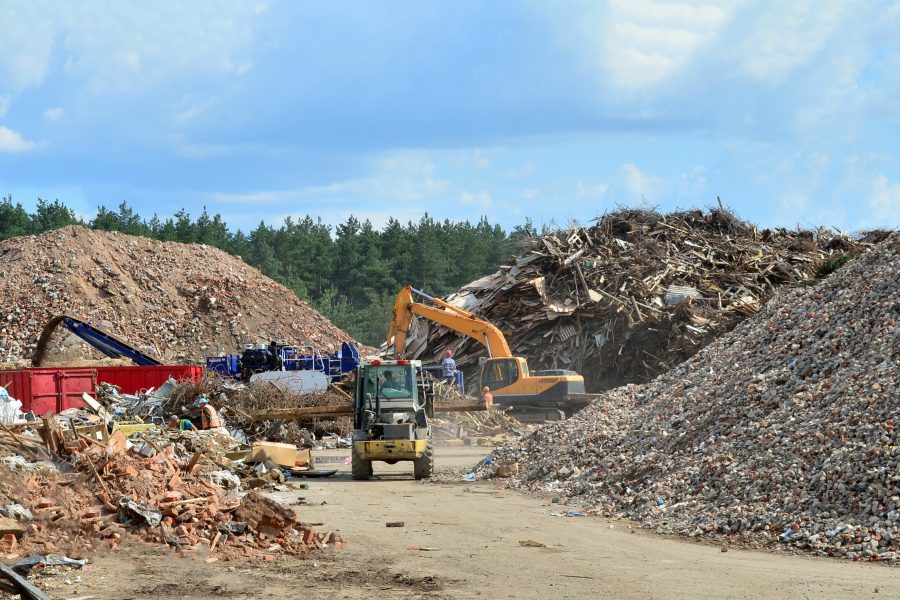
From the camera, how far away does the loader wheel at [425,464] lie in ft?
59.1

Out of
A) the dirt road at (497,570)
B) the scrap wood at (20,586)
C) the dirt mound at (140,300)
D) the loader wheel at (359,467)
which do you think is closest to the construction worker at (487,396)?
the loader wheel at (359,467)

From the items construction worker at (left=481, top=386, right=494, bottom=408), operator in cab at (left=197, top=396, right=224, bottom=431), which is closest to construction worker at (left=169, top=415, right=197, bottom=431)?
operator in cab at (left=197, top=396, right=224, bottom=431)

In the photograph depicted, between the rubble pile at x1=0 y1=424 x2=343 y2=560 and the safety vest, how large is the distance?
27.0ft

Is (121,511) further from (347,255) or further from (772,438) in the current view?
(347,255)

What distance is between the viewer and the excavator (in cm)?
2712

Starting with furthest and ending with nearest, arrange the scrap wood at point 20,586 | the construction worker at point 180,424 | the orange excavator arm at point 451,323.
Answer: the orange excavator arm at point 451,323, the construction worker at point 180,424, the scrap wood at point 20,586

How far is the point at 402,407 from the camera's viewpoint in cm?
1819

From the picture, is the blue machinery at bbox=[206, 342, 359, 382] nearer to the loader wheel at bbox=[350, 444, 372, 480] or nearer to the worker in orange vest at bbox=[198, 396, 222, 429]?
the worker in orange vest at bbox=[198, 396, 222, 429]

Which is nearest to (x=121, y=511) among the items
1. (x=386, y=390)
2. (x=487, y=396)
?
(x=386, y=390)

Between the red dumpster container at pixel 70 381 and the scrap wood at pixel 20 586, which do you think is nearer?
the scrap wood at pixel 20 586

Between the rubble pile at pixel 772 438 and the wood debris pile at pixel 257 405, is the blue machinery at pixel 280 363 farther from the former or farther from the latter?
the rubble pile at pixel 772 438

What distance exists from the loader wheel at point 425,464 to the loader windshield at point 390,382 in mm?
1068

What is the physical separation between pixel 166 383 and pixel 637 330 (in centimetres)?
1457

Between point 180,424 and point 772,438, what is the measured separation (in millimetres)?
12265
